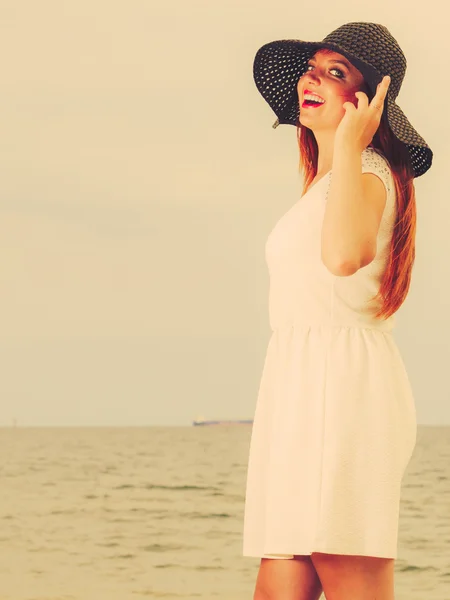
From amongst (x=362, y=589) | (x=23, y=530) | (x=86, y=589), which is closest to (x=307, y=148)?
(x=362, y=589)

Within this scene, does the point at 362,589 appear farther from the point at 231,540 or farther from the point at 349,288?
the point at 231,540

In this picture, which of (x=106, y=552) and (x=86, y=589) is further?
(x=106, y=552)

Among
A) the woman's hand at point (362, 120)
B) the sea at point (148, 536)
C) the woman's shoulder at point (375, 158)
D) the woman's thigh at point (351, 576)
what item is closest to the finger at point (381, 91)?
the woman's hand at point (362, 120)

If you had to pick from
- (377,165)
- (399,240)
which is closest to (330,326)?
(399,240)

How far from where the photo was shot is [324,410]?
6.98ft

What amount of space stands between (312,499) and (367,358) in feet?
0.94

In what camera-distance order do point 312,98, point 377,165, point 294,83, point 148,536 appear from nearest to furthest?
point 377,165 < point 312,98 < point 294,83 < point 148,536

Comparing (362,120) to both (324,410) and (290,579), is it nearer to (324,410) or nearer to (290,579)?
(324,410)

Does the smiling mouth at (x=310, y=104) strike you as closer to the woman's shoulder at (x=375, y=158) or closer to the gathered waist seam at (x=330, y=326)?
the woman's shoulder at (x=375, y=158)

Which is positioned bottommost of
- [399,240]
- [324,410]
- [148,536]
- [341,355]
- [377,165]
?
[148,536]

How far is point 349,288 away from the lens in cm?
217

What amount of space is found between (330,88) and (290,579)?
977 millimetres

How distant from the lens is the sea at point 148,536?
9.47 meters

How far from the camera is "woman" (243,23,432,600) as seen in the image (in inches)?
82.6
